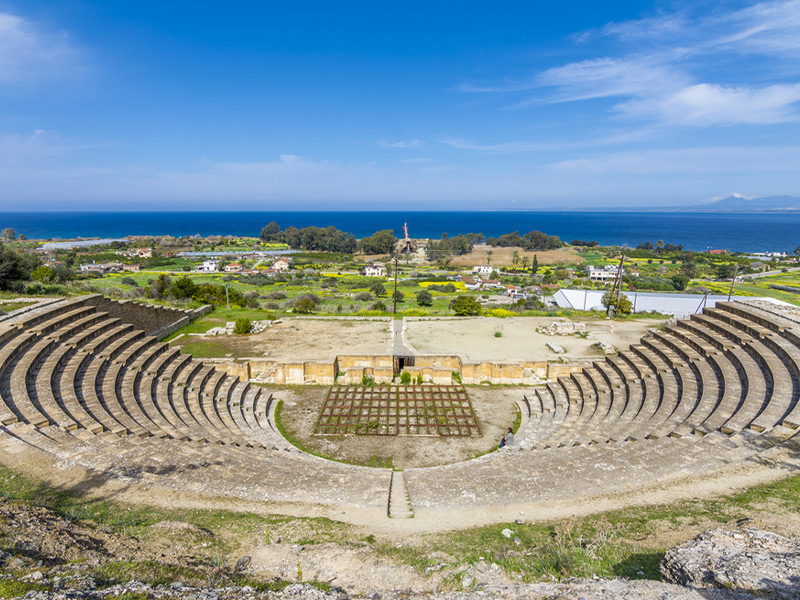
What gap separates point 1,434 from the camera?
8281 millimetres

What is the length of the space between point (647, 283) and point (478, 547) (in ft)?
199

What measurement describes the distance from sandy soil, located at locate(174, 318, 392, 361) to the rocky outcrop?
1455cm

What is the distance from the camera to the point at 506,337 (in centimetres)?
2173

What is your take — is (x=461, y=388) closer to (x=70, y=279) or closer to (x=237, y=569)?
(x=237, y=569)

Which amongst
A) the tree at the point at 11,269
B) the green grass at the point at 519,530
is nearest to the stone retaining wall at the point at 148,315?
the tree at the point at 11,269

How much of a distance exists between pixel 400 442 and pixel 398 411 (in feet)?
5.71

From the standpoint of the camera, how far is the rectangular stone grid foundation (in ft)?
44.8

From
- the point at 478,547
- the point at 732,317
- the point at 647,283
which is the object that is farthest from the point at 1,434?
the point at 647,283

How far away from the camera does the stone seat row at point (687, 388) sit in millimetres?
10379

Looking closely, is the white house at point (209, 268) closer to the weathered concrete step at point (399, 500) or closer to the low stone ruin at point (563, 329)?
the low stone ruin at point (563, 329)

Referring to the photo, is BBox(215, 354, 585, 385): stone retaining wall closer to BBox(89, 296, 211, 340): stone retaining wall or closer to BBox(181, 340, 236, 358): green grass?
BBox(181, 340, 236, 358): green grass

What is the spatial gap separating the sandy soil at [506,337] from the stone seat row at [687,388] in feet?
8.13

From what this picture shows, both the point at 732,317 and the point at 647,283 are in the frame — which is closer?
the point at 732,317

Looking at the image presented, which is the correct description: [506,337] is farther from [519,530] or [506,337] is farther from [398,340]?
[519,530]
